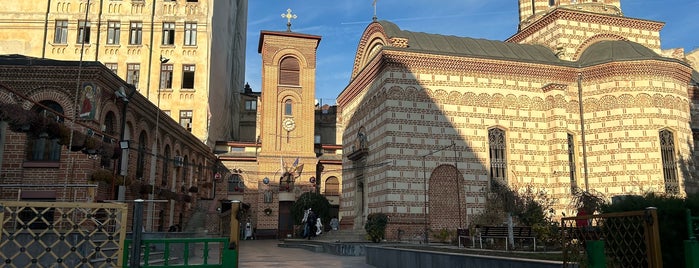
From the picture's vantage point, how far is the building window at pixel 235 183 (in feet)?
127

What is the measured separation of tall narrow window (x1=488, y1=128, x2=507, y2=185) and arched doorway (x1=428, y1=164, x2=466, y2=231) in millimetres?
1913

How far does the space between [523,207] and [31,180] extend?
1817 cm

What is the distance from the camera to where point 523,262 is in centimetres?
852

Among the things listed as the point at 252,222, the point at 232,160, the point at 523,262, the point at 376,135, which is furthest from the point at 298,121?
the point at 523,262

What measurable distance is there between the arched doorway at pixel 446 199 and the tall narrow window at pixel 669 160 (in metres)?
10.0

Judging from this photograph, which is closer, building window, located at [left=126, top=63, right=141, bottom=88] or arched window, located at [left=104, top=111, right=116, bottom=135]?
arched window, located at [left=104, top=111, right=116, bottom=135]

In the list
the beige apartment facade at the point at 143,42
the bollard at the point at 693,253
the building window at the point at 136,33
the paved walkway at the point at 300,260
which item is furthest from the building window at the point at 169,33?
the bollard at the point at 693,253

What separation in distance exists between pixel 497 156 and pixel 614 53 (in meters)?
8.54

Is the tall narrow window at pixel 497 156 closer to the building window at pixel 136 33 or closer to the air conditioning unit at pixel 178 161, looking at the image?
the air conditioning unit at pixel 178 161

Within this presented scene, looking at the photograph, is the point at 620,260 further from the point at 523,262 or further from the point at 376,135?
the point at 376,135

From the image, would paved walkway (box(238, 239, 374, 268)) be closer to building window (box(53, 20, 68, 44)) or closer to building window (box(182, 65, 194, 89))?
building window (box(182, 65, 194, 89))

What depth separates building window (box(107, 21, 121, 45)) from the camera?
3841cm

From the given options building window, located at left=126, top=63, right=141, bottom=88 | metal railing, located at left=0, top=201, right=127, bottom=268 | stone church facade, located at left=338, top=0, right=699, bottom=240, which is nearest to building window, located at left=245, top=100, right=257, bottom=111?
building window, located at left=126, top=63, right=141, bottom=88

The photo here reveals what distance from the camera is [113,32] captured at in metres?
38.6
